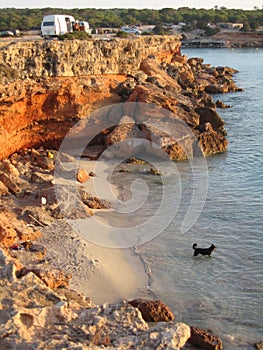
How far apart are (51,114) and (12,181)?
6.95 m

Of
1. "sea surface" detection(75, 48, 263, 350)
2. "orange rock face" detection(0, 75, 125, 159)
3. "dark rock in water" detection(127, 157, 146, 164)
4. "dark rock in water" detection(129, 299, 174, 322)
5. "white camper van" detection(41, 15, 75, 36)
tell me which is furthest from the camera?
"white camper van" detection(41, 15, 75, 36)

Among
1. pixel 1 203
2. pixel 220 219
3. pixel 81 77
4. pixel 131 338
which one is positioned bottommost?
pixel 220 219

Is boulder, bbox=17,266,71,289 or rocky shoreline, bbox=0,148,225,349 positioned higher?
rocky shoreline, bbox=0,148,225,349

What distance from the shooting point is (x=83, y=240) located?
583 inches

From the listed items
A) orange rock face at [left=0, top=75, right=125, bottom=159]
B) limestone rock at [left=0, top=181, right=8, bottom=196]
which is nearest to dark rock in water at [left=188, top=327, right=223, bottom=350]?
limestone rock at [left=0, top=181, right=8, bottom=196]

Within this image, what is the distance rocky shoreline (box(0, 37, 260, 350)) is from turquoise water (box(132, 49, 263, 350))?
110 centimetres

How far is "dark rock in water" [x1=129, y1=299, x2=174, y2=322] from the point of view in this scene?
1044 centimetres

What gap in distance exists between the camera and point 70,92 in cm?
2383

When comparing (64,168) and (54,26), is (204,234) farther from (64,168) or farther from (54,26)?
(54,26)

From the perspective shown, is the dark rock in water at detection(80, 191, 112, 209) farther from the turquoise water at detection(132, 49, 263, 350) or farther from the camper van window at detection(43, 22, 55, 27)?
the camper van window at detection(43, 22, 55, 27)

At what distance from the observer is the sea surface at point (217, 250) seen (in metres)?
11.3

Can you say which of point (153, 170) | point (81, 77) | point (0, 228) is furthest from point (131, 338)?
point (81, 77)

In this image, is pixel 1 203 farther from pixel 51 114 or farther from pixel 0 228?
pixel 51 114

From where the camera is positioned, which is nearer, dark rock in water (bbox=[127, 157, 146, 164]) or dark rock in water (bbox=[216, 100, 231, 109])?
dark rock in water (bbox=[127, 157, 146, 164])
